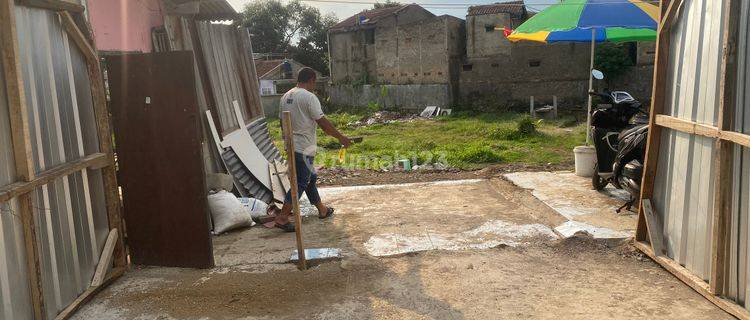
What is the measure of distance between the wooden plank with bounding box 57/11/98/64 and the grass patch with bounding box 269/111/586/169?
20.9 feet

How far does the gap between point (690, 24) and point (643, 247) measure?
5.96 ft

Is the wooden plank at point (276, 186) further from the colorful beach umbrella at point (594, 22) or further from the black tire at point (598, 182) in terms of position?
the colorful beach umbrella at point (594, 22)

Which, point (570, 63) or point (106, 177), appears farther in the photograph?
point (570, 63)

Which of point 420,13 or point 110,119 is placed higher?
point 420,13

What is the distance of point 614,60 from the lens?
20.1m

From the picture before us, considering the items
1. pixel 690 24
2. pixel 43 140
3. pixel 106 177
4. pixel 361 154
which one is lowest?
pixel 361 154

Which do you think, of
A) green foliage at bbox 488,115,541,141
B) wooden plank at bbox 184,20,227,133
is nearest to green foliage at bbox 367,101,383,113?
green foliage at bbox 488,115,541,141

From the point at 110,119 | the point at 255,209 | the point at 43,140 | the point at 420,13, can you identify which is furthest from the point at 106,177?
the point at 420,13

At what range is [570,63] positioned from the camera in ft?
69.3

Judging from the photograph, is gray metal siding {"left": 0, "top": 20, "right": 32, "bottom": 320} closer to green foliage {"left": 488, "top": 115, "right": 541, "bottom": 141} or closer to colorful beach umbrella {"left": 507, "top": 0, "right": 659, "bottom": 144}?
colorful beach umbrella {"left": 507, "top": 0, "right": 659, "bottom": 144}

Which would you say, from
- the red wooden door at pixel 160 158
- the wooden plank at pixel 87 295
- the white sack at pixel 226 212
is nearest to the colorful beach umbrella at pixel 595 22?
the white sack at pixel 226 212

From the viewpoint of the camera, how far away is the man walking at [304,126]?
5.73m

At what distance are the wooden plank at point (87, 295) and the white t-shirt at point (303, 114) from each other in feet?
6.79

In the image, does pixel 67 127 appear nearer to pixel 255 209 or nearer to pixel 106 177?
pixel 106 177
